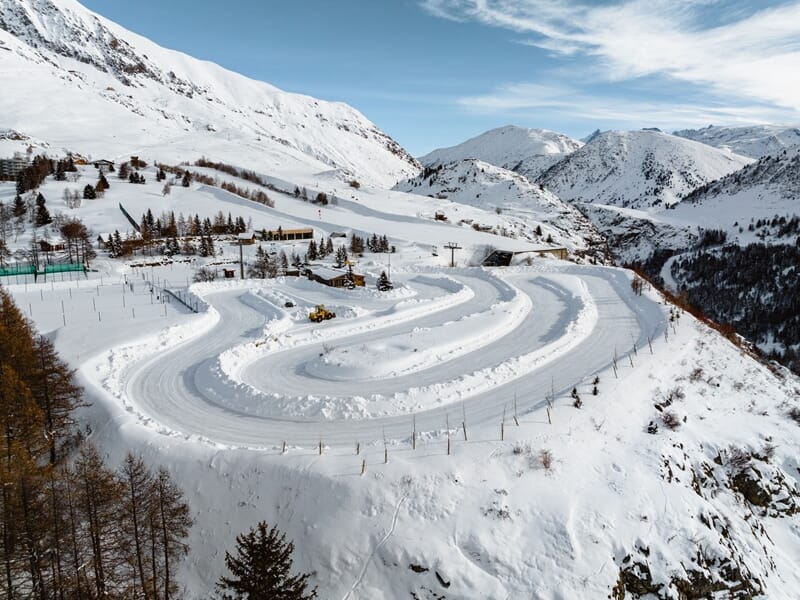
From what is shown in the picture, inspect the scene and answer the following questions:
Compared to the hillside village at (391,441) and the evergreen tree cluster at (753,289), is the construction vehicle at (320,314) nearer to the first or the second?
the hillside village at (391,441)

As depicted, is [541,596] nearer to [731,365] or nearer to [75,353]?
[731,365]

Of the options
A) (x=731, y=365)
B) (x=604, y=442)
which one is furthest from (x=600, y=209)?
(x=604, y=442)

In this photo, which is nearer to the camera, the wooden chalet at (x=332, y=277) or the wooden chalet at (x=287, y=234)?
the wooden chalet at (x=332, y=277)

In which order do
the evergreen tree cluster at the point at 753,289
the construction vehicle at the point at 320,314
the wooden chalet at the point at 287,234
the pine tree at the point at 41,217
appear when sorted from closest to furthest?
1. the construction vehicle at the point at 320,314
2. the pine tree at the point at 41,217
3. the wooden chalet at the point at 287,234
4. the evergreen tree cluster at the point at 753,289

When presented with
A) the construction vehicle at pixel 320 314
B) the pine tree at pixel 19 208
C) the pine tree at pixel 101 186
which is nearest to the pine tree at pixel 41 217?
the pine tree at pixel 19 208

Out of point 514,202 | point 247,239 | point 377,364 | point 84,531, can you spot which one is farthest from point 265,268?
point 514,202

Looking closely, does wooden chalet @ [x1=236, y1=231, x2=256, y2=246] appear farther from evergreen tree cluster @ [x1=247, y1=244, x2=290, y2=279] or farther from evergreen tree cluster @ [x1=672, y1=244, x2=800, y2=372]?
evergreen tree cluster @ [x1=672, y1=244, x2=800, y2=372]

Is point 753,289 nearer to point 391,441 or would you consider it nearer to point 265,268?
point 265,268
